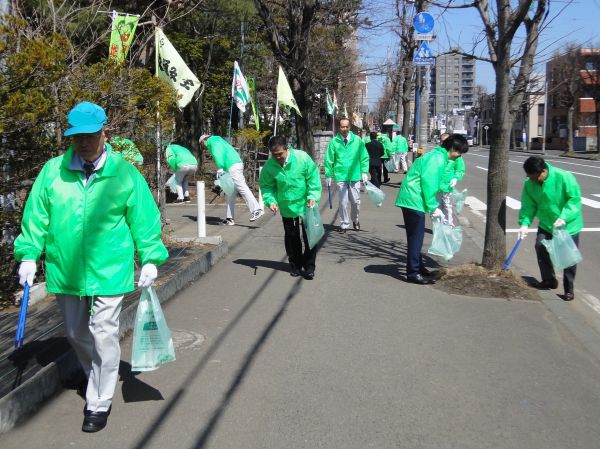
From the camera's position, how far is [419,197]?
24.7ft

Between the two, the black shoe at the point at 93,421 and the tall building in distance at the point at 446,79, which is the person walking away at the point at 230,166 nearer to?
the tall building in distance at the point at 446,79

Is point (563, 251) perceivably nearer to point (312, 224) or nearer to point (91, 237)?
point (312, 224)

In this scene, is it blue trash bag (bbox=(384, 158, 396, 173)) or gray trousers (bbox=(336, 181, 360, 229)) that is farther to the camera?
blue trash bag (bbox=(384, 158, 396, 173))

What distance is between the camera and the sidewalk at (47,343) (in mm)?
4004

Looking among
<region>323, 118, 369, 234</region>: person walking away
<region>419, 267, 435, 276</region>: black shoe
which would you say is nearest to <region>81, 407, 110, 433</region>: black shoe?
<region>419, 267, 435, 276</region>: black shoe

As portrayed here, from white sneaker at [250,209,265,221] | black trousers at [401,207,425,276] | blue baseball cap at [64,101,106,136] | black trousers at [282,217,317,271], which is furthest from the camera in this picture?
white sneaker at [250,209,265,221]

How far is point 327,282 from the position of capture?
25.9 feet

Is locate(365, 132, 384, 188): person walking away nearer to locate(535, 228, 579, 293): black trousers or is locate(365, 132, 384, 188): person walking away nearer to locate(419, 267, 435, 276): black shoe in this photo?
locate(419, 267, 435, 276): black shoe

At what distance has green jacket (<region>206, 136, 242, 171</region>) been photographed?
11969 millimetres

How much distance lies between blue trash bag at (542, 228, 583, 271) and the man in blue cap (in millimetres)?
4763

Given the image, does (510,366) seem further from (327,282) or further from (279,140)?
(279,140)

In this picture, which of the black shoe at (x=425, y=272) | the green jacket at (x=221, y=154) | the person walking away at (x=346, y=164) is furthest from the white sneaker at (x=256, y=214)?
the black shoe at (x=425, y=272)

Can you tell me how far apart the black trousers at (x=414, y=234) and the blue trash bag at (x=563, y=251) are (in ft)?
4.61

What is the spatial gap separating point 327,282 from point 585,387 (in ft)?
12.1
